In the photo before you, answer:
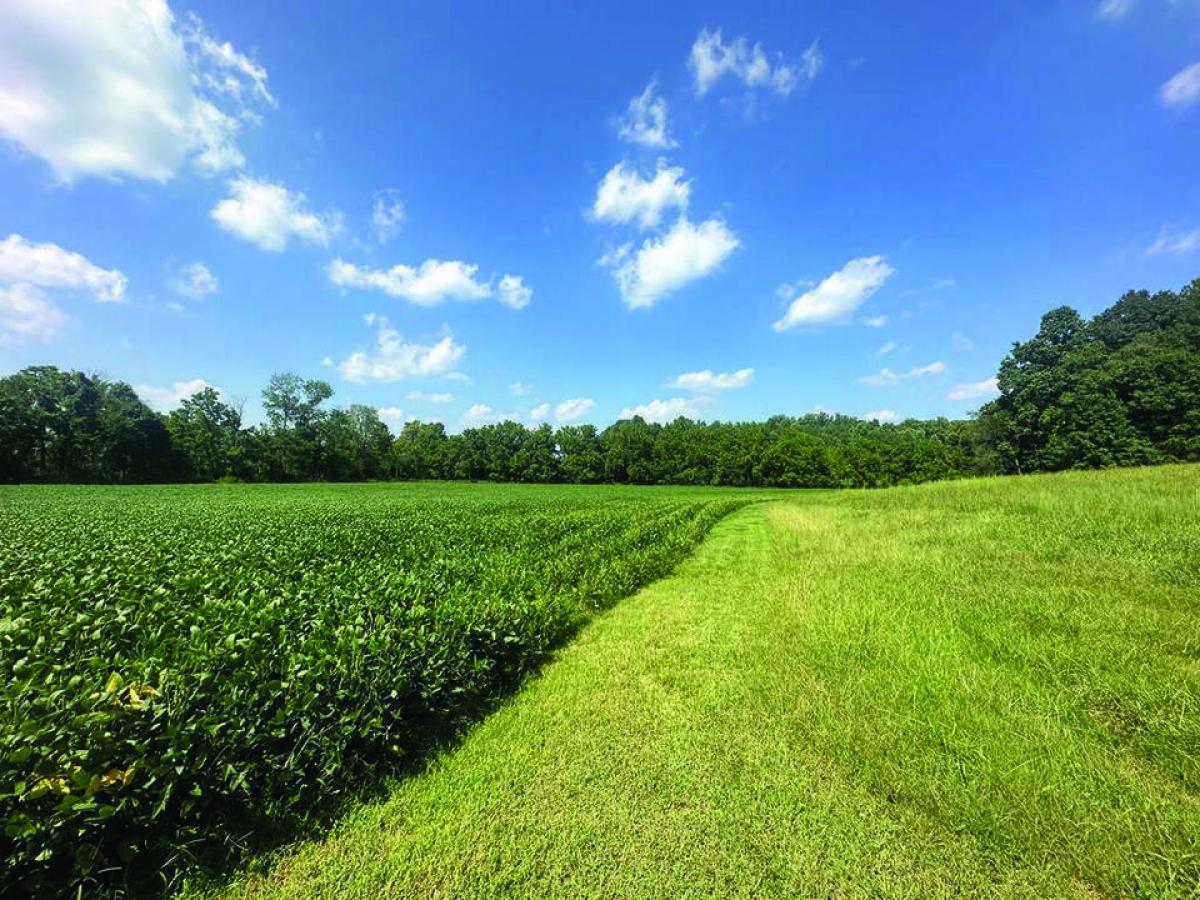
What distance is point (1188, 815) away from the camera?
3.16 metres

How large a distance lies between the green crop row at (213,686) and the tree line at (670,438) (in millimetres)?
63900

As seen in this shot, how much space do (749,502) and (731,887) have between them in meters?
36.2

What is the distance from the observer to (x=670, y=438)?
7906 centimetres

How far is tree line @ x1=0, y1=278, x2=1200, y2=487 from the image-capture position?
147 ft

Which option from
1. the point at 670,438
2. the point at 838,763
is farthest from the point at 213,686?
the point at 670,438

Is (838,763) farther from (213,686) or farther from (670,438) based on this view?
(670,438)

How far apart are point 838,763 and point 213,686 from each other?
→ 17.4 feet

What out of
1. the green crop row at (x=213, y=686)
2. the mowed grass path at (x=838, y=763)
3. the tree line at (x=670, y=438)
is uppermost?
the tree line at (x=670, y=438)

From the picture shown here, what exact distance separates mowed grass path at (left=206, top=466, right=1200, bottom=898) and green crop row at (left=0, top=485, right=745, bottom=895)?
54 centimetres

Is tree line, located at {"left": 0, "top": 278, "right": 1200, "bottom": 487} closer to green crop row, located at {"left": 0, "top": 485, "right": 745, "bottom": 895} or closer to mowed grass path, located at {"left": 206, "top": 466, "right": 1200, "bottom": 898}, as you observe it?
mowed grass path, located at {"left": 206, "top": 466, "right": 1200, "bottom": 898}

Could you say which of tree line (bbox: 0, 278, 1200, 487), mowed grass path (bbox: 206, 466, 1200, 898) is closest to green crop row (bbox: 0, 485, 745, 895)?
mowed grass path (bbox: 206, 466, 1200, 898)

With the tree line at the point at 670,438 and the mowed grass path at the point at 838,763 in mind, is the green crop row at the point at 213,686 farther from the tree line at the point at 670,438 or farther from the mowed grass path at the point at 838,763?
the tree line at the point at 670,438

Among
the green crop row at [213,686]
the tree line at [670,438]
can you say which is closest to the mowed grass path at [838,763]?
the green crop row at [213,686]

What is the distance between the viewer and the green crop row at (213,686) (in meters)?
2.57
